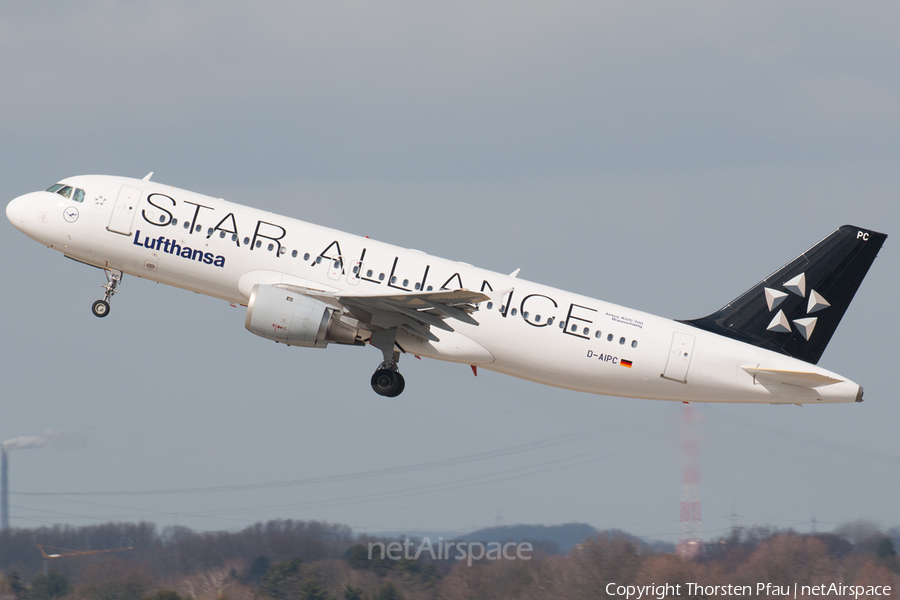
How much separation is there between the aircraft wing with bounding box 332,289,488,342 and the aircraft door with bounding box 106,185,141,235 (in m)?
7.60

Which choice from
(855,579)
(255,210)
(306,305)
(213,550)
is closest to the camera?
(306,305)

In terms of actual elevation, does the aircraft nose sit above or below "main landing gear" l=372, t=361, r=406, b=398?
above

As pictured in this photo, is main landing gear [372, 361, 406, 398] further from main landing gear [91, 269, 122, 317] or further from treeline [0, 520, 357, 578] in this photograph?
treeline [0, 520, 357, 578]

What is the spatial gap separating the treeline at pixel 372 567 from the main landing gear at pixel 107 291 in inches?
805

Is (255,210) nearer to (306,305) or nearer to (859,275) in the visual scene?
(306,305)

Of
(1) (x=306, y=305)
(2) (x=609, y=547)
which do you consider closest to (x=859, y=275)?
(1) (x=306, y=305)

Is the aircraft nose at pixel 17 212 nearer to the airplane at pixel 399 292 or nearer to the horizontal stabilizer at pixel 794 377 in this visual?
the airplane at pixel 399 292

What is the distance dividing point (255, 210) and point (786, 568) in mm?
33338

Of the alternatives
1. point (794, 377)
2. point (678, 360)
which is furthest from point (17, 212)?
point (794, 377)

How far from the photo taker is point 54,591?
55.3 m

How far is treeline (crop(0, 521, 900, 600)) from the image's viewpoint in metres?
53.4

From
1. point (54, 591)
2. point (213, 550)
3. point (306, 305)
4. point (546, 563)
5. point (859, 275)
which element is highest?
point (859, 275)

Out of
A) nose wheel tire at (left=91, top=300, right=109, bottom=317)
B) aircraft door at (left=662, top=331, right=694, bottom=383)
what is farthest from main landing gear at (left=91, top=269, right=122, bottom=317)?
aircraft door at (left=662, top=331, right=694, bottom=383)

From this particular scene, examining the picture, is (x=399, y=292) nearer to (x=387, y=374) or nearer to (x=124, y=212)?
(x=387, y=374)
